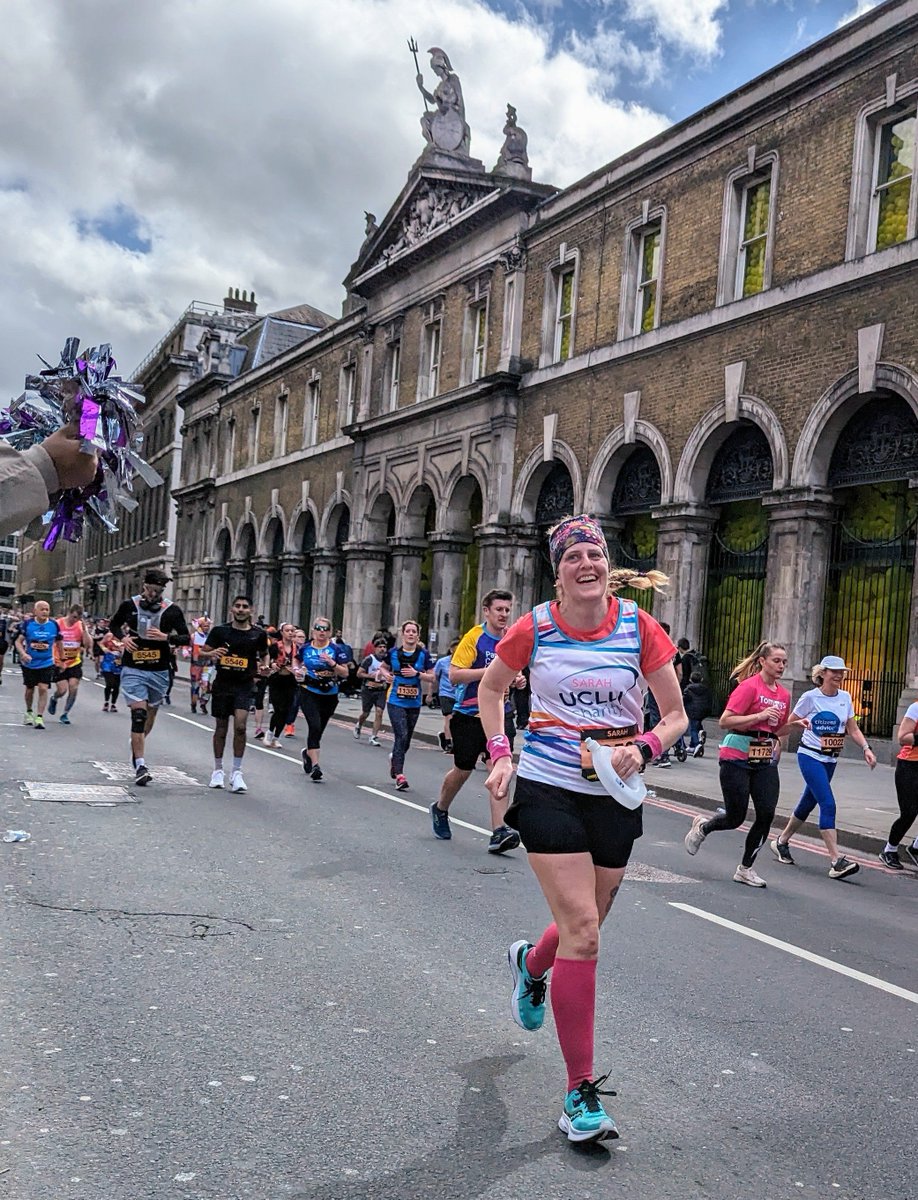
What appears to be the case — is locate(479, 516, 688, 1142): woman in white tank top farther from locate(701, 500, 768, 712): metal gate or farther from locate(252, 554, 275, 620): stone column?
locate(252, 554, 275, 620): stone column

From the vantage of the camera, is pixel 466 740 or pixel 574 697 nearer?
pixel 574 697

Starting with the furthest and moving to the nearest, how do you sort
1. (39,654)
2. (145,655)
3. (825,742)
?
(39,654)
(145,655)
(825,742)

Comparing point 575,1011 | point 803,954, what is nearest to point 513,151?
point 803,954

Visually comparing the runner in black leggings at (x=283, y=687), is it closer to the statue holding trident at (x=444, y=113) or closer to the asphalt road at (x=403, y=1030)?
the asphalt road at (x=403, y=1030)

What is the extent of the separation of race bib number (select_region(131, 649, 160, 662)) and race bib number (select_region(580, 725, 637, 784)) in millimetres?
7957

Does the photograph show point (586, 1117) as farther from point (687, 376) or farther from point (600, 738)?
point (687, 376)

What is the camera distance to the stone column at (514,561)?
28.4m

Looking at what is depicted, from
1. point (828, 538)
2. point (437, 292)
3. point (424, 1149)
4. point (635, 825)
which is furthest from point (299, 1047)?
point (437, 292)

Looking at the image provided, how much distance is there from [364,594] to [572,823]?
32.5 m

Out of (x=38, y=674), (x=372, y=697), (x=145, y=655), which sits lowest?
(x=372, y=697)

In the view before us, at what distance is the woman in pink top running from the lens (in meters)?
8.73

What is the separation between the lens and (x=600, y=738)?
13.9ft

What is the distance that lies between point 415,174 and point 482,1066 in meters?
32.4

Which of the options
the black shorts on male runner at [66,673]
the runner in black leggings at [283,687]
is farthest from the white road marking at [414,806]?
the black shorts on male runner at [66,673]
